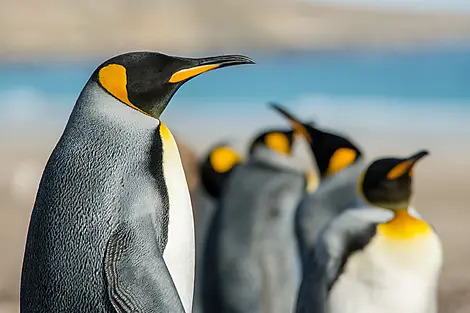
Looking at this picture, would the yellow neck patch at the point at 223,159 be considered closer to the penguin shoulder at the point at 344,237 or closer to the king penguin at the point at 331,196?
the king penguin at the point at 331,196

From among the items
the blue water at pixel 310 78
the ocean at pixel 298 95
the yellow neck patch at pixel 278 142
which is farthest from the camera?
the blue water at pixel 310 78

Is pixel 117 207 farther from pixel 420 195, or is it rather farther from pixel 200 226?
pixel 420 195

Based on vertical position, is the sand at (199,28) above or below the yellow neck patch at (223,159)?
above

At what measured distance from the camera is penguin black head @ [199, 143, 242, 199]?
6629mm

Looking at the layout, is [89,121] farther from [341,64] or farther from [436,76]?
[341,64]

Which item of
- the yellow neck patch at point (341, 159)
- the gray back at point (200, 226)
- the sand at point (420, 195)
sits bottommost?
the sand at point (420, 195)

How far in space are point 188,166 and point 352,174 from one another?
7.40 ft

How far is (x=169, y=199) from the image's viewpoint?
9.16 feet

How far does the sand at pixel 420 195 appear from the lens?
753 centimetres

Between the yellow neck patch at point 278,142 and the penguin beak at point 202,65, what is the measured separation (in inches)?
125

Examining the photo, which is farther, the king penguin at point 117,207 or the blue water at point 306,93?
the blue water at point 306,93

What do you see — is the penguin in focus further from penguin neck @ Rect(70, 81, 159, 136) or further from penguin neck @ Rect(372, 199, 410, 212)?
penguin neck @ Rect(70, 81, 159, 136)

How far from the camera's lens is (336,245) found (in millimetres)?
4020

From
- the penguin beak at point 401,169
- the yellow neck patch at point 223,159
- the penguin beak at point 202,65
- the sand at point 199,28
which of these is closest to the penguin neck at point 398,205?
the penguin beak at point 401,169
